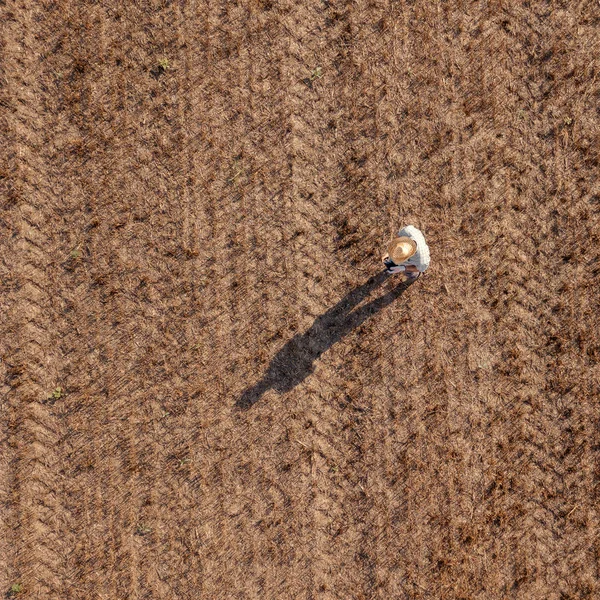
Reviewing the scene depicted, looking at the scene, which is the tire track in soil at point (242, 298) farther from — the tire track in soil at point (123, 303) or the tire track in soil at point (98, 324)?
the tire track in soil at point (98, 324)

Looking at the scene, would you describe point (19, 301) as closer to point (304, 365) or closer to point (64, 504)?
point (64, 504)

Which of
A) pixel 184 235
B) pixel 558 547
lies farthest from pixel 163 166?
pixel 558 547

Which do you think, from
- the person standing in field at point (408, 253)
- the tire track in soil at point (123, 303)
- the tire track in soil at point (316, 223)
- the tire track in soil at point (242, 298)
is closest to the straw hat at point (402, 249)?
the person standing in field at point (408, 253)

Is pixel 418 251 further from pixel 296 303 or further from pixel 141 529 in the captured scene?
pixel 141 529

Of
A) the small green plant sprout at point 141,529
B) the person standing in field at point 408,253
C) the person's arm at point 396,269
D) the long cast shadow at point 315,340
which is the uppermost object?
the person standing in field at point 408,253

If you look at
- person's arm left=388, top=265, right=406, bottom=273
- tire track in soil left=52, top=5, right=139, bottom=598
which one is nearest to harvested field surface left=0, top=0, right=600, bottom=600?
tire track in soil left=52, top=5, right=139, bottom=598

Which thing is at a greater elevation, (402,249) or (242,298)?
(402,249)

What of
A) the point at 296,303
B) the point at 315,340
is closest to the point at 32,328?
the point at 296,303
